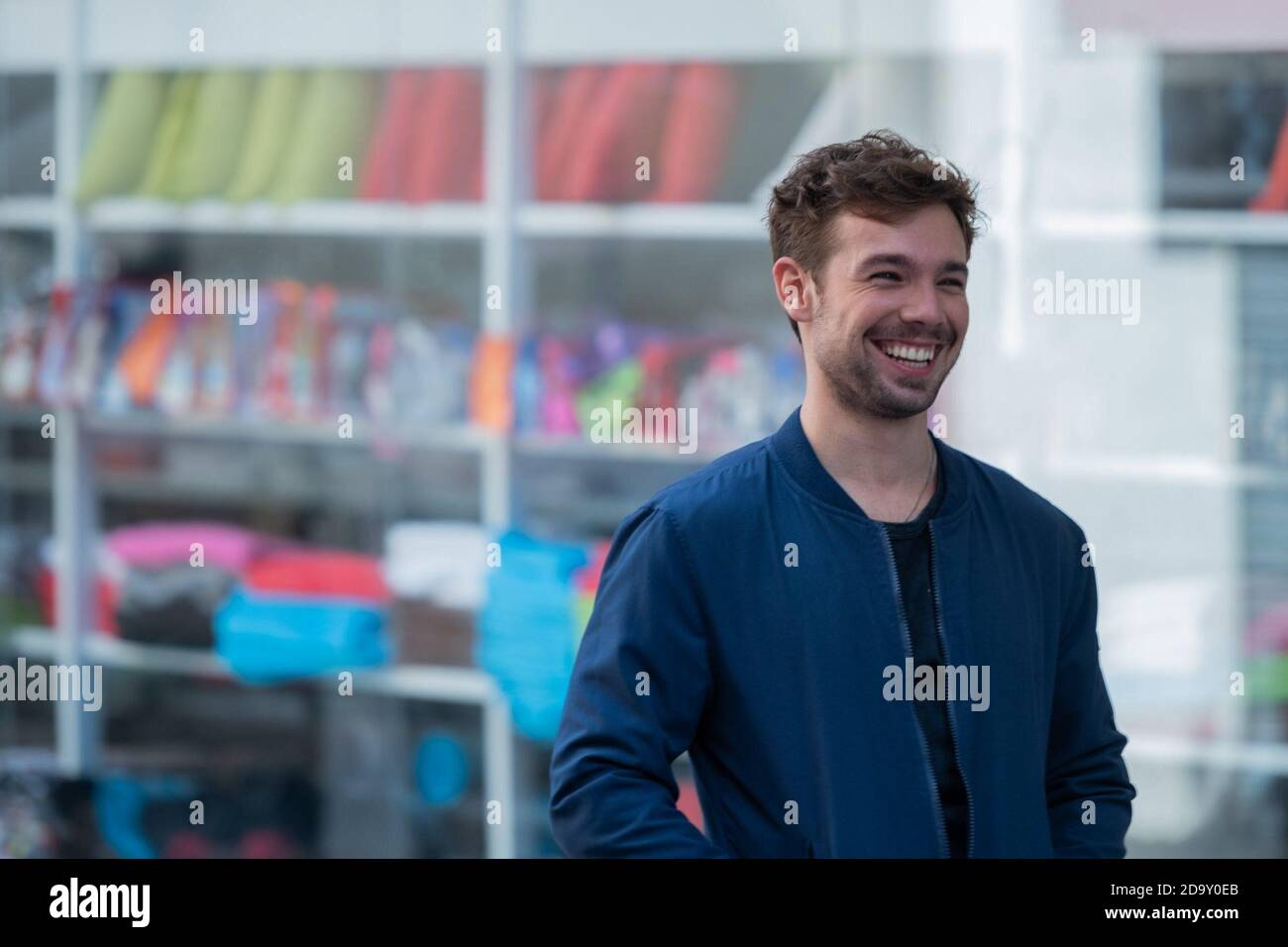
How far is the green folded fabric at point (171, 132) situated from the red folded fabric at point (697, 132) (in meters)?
1.13

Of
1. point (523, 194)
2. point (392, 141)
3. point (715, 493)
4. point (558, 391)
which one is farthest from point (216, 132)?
point (715, 493)

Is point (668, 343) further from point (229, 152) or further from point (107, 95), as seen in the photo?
point (107, 95)

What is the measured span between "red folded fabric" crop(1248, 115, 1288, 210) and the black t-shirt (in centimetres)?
177

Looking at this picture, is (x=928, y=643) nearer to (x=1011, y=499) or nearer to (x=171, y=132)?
(x=1011, y=499)

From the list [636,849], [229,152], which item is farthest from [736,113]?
[636,849]

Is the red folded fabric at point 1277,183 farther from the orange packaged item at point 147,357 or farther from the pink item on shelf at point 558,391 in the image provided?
the orange packaged item at point 147,357

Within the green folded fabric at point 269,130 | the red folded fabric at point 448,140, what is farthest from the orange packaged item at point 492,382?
the green folded fabric at point 269,130

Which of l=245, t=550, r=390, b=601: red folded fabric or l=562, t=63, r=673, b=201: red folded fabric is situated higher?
l=562, t=63, r=673, b=201: red folded fabric

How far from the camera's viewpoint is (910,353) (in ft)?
5.29

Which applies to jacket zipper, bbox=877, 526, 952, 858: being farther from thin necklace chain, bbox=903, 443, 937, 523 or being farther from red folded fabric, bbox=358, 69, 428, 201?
red folded fabric, bbox=358, 69, 428, 201

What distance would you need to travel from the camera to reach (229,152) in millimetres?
3508

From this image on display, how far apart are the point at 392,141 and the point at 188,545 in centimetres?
105

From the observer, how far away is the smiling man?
150 cm

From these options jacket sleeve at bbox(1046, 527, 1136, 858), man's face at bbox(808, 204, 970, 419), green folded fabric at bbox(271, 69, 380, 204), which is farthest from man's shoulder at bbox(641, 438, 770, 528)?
green folded fabric at bbox(271, 69, 380, 204)
